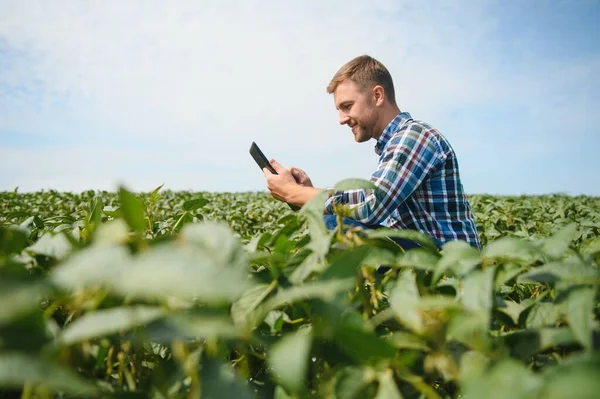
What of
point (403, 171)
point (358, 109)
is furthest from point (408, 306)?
point (358, 109)

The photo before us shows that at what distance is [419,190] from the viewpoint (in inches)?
104

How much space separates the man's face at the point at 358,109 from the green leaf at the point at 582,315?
105 inches

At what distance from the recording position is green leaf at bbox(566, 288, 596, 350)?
0.66 meters

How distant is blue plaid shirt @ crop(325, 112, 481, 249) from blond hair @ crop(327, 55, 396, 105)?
579 mm

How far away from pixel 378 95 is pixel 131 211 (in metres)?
2.77

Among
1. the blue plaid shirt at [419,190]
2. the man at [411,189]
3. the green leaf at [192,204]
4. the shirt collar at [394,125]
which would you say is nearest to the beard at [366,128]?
the man at [411,189]

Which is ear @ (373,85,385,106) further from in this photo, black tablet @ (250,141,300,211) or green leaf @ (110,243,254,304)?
green leaf @ (110,243,254,304)

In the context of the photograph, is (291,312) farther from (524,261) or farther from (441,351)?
(524,261)

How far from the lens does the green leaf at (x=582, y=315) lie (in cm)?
66

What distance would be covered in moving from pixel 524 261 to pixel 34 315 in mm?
957

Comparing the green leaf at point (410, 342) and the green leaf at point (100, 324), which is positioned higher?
the green leaf at point (100, 324)

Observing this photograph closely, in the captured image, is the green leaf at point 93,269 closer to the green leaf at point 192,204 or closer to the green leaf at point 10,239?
the green leaf at point 10,239

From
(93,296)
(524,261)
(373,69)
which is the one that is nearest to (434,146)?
(373,69)

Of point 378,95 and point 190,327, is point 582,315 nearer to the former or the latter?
point 190,327
